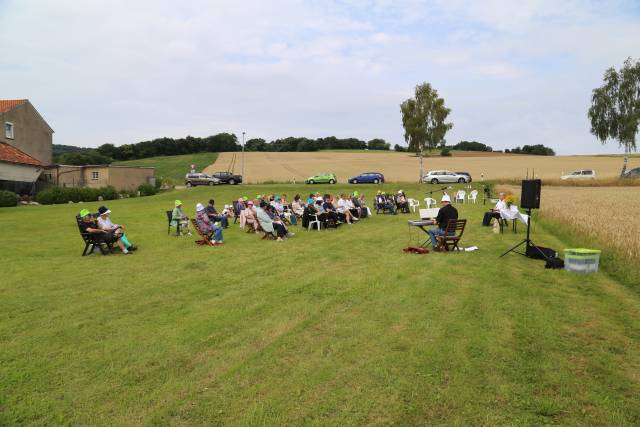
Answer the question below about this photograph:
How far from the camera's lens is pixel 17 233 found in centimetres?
1524

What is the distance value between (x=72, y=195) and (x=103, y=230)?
2337 centimetres

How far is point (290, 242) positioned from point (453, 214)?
4.40 meters

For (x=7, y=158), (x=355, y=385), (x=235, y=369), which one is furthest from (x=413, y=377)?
(x=7, y=158)

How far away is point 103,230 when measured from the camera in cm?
1120

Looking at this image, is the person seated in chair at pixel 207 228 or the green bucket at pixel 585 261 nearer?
the green bucket at pixel 585 261

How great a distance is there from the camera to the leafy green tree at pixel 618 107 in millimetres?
46875

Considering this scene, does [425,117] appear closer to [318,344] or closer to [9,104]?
[9,104]

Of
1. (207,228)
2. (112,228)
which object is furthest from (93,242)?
(207,228)

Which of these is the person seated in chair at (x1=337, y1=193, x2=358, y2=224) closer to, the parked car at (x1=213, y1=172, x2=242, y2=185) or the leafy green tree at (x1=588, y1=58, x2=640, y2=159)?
the parked car at (x1=213, y1=172, x2=242, y2=185)

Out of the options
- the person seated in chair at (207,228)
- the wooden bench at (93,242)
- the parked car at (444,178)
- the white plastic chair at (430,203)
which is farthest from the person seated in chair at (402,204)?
the parked car at (444,178)

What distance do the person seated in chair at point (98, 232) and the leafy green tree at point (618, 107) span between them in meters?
51.3

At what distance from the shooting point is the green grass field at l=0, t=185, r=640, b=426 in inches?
154

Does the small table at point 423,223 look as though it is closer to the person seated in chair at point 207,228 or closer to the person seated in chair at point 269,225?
the person seated in chair at point 269,225

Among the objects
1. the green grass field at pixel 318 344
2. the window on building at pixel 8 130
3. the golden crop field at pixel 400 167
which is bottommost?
the green grass field at pixel 318 344
